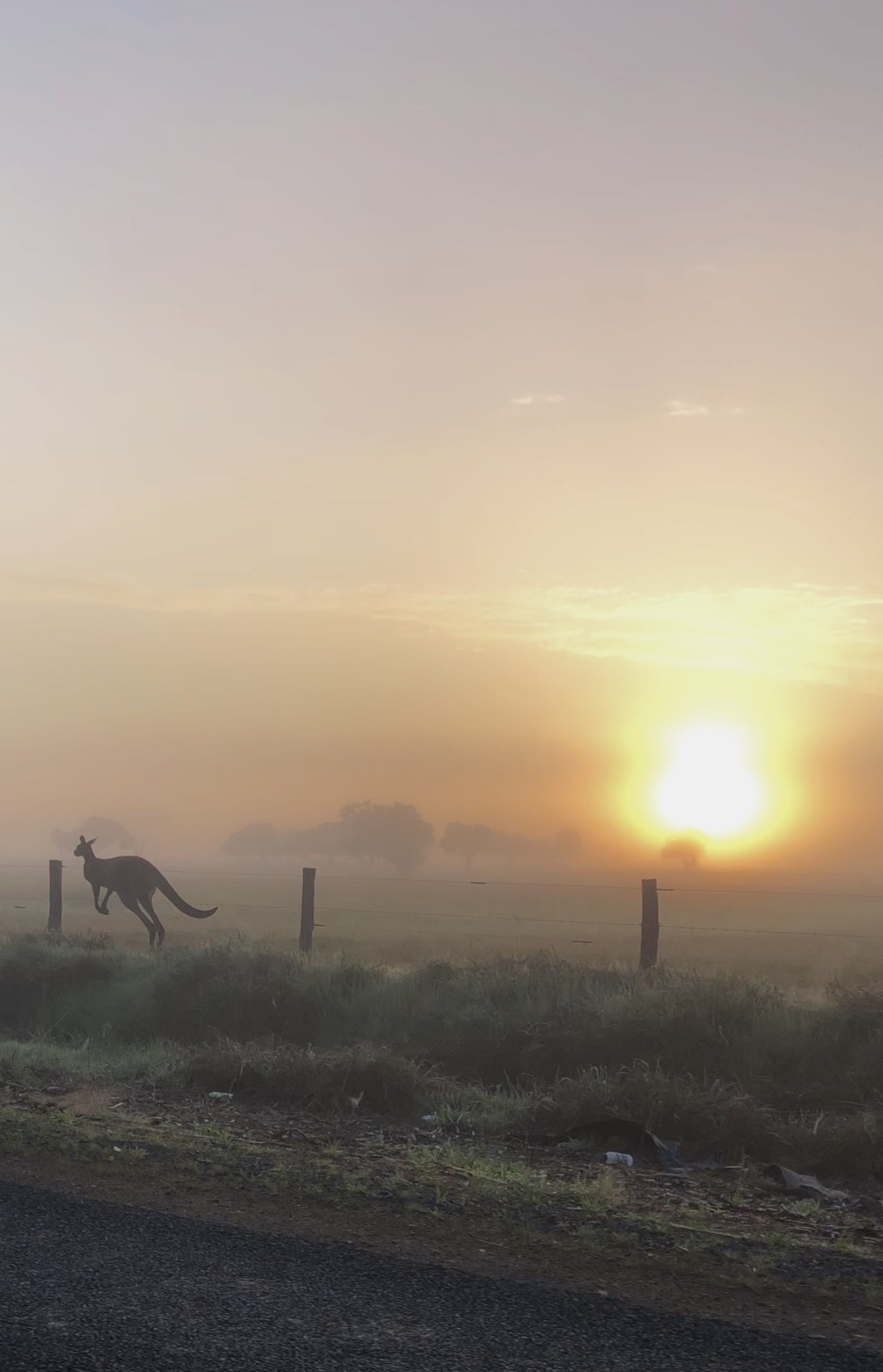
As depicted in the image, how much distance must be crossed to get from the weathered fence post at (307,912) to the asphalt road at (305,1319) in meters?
16.7

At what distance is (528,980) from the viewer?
14797 millimetres

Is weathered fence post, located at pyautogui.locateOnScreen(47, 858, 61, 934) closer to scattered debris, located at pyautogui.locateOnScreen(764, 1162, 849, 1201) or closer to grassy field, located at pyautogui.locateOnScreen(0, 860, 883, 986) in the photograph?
grassy field, located at pyautogui.locateOnScreen(0, 860, 883, 986)

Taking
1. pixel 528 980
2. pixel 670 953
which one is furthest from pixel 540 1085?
pixel 670 953

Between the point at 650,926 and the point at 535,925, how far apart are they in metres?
30.3

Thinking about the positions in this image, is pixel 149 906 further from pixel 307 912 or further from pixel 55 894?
pixel 307 912

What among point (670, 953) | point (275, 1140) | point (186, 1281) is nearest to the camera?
point (186, 1281)

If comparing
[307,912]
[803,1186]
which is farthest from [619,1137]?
[307,912]

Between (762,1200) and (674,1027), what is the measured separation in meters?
3.90

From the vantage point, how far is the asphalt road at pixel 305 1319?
190 inches

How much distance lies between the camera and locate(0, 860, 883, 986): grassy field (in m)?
28.2

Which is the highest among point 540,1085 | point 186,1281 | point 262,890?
point 186,1281

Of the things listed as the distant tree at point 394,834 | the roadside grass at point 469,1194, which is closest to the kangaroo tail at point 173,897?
the roadside grass at point 469,1194

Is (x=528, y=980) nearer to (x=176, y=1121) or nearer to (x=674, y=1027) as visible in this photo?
(x=674, y=1027)

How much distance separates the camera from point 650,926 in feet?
63.4
